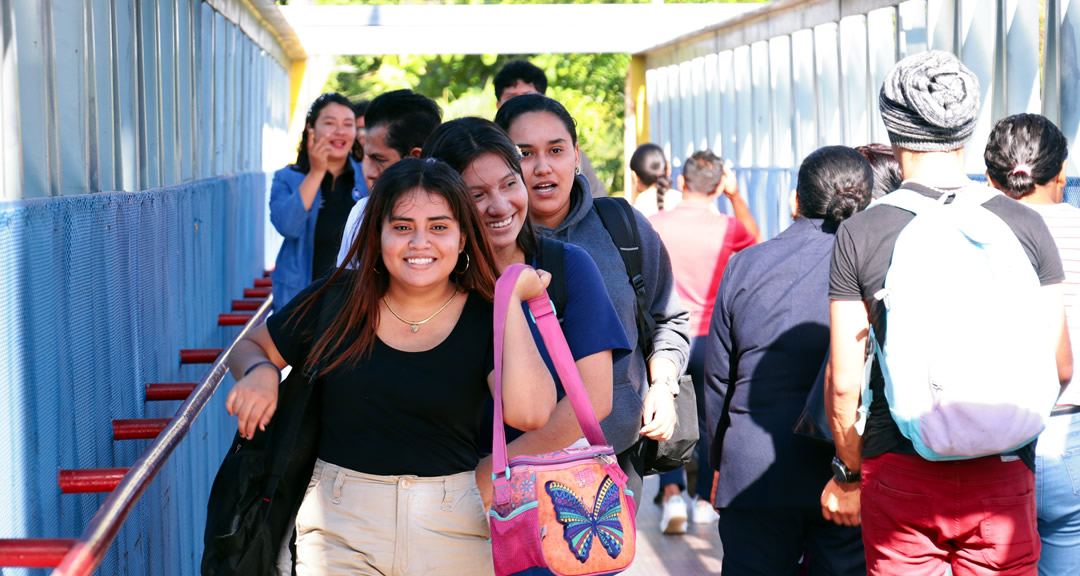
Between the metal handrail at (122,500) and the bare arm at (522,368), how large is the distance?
0.79m

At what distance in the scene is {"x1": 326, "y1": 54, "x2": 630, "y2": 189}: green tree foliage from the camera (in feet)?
95.1

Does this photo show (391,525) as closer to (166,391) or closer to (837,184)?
(166,391)

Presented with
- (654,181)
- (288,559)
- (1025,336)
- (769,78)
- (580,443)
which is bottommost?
(288,559)

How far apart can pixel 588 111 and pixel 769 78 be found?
56.4 feet

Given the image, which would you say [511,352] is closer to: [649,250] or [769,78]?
[649,250]

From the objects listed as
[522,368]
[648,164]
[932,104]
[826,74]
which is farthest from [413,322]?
[826,74]

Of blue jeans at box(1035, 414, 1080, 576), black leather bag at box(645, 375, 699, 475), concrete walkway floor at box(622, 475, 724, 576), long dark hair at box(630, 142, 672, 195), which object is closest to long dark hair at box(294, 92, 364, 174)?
concrete walkway floor at box(622, 475, 724, 576)

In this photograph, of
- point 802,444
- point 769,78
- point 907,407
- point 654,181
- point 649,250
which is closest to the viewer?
point 907,407

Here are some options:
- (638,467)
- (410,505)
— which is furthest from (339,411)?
(638,467)

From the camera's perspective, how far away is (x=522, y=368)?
115 inches

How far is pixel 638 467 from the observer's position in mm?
4090

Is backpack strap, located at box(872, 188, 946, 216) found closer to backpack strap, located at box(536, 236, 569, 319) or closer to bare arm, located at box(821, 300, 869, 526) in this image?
bare arm, located at box(821, 300, 869, 526)

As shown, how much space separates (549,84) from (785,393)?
24.9m

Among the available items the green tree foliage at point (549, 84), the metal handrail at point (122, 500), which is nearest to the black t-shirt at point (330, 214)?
the metal handrail at point (122, 500)
